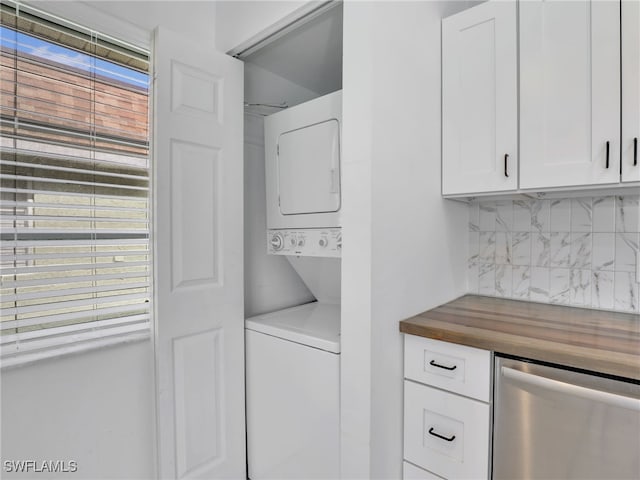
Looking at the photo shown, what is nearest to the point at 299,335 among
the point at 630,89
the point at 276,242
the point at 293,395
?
the point at 293,395

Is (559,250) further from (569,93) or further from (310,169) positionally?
(310,169)

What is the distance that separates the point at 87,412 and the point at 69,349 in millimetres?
282

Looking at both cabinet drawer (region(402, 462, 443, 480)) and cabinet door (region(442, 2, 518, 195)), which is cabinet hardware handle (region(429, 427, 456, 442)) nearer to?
cabinet drawer (region(402, 462, 443, 480))

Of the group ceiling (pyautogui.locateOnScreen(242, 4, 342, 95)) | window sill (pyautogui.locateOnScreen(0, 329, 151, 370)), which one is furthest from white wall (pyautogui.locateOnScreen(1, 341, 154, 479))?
ceiling (pyautogui.locateOnScreen(242, 4, 342, 95))

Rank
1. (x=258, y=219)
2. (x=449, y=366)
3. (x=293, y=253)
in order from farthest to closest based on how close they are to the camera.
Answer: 1. (x=258, y=219)
2. (x=293, y=253)
3. (x=449, y=366)

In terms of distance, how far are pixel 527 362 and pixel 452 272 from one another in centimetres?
71

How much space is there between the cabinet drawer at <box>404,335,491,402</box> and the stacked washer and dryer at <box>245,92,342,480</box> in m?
0.31

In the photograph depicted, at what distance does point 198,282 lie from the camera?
1.70m

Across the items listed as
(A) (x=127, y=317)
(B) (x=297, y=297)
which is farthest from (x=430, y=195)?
(A) (x=127, y=317)

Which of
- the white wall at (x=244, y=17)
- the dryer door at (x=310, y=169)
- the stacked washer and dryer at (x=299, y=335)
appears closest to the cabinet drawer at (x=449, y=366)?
the stacked washer and dryer at (x=299, y=335)

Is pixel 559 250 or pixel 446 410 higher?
pixel 559 250

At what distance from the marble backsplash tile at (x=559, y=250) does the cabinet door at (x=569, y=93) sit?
15.9 inches

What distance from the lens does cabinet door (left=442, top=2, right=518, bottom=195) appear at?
1494 mm

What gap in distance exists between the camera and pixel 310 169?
1.74 m
